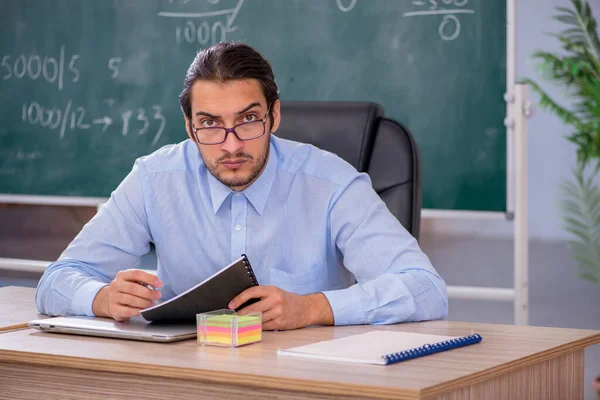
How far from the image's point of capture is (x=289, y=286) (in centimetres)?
183

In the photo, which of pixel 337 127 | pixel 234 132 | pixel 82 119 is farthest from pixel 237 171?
pixel 82 119

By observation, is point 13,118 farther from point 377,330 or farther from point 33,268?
point 377,330

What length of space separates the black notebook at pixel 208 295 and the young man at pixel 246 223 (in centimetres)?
14

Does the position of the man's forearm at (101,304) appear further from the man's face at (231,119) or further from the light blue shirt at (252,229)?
the man's face at (231,119)

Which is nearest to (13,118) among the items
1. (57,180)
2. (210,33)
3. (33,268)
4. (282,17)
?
(57,180)

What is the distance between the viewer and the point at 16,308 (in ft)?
5.86

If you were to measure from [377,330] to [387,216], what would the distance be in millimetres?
361

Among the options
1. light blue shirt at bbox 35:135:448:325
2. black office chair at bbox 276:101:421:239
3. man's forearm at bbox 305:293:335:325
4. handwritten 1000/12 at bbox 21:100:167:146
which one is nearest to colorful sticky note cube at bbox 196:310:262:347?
man's forearm at bbox 305:293:335:325

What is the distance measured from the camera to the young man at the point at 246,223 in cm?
165

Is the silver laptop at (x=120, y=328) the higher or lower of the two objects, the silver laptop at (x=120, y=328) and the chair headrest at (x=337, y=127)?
the lower

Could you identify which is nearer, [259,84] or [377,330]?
[377,330]

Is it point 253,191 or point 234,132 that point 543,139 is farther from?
point 234,132

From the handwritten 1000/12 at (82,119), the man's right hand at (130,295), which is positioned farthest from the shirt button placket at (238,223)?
the handwritten 1000/12 at (82,119)

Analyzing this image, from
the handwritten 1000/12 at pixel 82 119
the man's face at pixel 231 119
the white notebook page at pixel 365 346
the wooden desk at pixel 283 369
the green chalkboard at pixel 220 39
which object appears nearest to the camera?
the wooden desk at pixel 283 369
